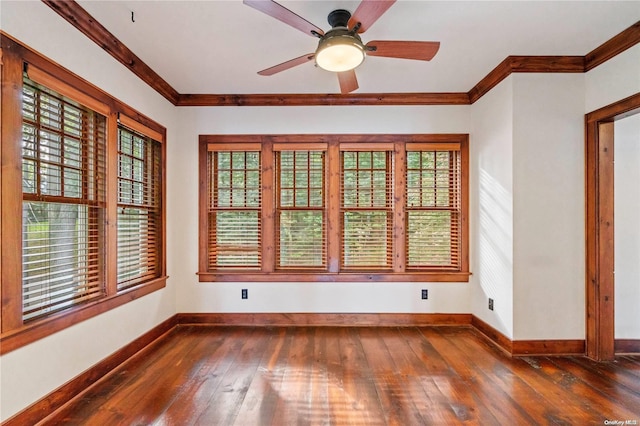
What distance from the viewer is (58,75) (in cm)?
217

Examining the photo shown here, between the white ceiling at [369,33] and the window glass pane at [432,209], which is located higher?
the white ceiling at [369,33]

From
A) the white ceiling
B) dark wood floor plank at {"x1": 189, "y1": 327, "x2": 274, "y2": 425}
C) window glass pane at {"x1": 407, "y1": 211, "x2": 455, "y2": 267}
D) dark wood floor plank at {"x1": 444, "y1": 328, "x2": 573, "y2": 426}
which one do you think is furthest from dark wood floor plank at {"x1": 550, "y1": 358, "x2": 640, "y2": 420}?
the white ceiling

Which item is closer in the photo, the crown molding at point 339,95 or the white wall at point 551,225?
the crown molding at point 339,95

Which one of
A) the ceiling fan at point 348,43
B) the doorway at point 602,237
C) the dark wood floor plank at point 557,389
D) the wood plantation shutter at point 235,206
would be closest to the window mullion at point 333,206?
the wood plantation shutter at point 235,206

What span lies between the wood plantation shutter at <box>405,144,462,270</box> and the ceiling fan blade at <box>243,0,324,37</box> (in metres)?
2.23

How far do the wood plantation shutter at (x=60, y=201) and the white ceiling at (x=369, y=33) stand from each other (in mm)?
801

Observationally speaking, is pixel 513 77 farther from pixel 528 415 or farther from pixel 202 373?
pixel 202 373

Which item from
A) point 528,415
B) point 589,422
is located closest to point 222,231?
point 528,415

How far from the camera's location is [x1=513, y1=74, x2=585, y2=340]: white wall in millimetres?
2996

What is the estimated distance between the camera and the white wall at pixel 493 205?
3076 mm

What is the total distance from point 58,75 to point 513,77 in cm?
381

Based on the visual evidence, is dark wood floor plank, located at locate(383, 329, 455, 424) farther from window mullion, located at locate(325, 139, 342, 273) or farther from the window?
window mullion, located at locate(325, 139, 342, 273)

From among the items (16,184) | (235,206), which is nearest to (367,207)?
(235,206)

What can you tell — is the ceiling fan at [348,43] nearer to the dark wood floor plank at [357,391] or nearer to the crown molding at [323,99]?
the crown molding at [323,99]
